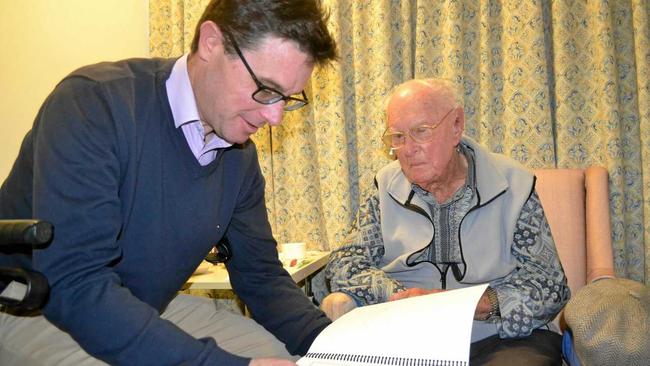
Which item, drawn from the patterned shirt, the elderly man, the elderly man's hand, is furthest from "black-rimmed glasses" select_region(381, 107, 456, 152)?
the elderly man's hand

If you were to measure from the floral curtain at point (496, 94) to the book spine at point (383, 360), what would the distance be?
129cm

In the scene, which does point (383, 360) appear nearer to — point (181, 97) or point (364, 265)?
point (181, 97)

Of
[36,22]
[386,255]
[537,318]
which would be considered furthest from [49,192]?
[36,22]

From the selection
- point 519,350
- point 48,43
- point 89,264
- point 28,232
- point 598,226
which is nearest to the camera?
point 28,232

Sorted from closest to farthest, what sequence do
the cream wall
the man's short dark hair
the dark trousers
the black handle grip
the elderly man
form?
the black handle grip, the man's short dark hair, the dark trousers, the elderly man, the cream wall

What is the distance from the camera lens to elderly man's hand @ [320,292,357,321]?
1.50 meters

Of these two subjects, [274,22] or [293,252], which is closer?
[274,22]

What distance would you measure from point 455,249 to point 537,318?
29 centimetres

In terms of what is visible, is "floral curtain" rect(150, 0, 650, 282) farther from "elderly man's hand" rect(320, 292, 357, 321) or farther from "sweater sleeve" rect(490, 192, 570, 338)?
"elderly man's hand" rect(320, 292, 357, 321)

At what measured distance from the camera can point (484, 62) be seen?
2.26 metres

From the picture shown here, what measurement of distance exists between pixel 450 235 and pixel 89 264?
1090 millimetres

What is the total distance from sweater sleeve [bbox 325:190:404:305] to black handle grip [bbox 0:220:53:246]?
39.8 inches

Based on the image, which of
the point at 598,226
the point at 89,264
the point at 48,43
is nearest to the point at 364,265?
the point at 598,226

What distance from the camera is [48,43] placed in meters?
3.03
